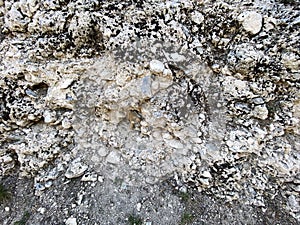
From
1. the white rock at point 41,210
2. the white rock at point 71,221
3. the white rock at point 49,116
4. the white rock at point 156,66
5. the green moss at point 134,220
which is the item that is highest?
the white rock at point 156,66

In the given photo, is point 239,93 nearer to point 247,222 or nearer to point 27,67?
point 247,222

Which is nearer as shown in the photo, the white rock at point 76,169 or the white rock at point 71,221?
the white rock at point 71,221

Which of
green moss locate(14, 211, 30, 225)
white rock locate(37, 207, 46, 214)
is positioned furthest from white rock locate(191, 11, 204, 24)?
green moss locate(14, 211, 30, 225)

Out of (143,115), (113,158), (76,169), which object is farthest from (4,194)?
(143,115)

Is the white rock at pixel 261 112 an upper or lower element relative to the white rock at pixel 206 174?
upper

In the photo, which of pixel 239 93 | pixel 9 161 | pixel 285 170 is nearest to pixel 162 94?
pixel 239 93

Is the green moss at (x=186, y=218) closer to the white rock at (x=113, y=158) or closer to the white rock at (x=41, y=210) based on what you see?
the white rock at (x=113, y=158)

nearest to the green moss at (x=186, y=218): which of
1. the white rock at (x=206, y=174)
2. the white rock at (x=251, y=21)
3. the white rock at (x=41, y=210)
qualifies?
the white rock at (x=206, y=174)
